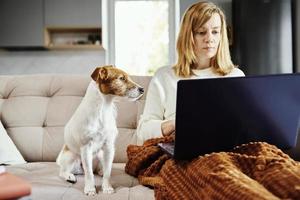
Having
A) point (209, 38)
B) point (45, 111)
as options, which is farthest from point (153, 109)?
point (45, 111)

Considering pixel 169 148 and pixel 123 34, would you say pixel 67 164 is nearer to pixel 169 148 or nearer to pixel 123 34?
pixel 169 148

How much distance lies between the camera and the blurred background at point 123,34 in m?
3.37

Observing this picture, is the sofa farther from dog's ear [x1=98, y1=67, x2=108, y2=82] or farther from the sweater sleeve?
dog's ear [x1=98, y1=67, x2=108, y2=82]

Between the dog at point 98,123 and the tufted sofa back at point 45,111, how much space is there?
32 centimetres

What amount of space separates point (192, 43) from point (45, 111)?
0.80 m

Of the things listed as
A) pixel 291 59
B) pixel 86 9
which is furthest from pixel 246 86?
pixel 86 9

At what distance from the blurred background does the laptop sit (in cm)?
250

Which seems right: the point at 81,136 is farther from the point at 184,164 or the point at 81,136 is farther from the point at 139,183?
the point at 184,164

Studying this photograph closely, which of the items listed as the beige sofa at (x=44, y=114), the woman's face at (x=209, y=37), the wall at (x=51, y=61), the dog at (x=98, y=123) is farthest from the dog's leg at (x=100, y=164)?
the wall at (x=51, y=61)

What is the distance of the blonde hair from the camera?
1504 millimetres

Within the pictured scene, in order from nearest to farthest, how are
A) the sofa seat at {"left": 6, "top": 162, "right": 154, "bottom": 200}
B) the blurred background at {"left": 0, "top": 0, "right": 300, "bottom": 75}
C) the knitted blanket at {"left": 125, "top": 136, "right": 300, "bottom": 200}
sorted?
1. the knitted blanket at {"left": 125, "top": 136, "right": 300, "bottom": 200}
2. the sofa seat at {"left": 6, "top": 162, "right": 154, "bottom": 200}
3. the blurred background at {"left": 0, "top": 0, "right": 300, "bottom": 75}

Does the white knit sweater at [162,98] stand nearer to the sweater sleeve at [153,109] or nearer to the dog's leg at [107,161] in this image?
the sweater sleeve at [153,109]

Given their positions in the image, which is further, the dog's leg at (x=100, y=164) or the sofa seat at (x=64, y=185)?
the dog's leg at (x=100, y=164)

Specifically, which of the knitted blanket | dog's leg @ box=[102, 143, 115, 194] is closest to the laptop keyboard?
the knitted blanket
